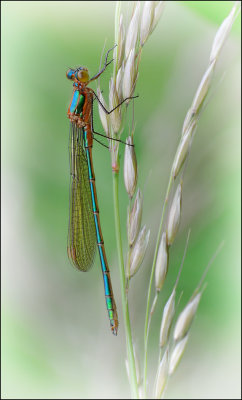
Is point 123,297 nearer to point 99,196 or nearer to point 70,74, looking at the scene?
point 99,196

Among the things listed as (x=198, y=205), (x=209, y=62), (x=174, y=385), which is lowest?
(x=174, y=385)

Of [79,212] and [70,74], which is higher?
[70,74]

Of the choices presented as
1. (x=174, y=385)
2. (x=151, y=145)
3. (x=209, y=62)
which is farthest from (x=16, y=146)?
(x=174, y=385)

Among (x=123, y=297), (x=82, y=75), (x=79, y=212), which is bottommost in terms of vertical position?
(x=123, y=297)

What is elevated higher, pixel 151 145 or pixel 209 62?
pixel 209 62

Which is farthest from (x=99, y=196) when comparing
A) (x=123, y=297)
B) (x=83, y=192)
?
(x=123, y=297)

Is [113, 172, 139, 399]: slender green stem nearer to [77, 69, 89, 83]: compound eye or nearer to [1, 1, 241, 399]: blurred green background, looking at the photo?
[1, 1, 241, 399]: blurred green background

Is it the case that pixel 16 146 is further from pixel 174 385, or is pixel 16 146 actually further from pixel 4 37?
pixel 174 385
